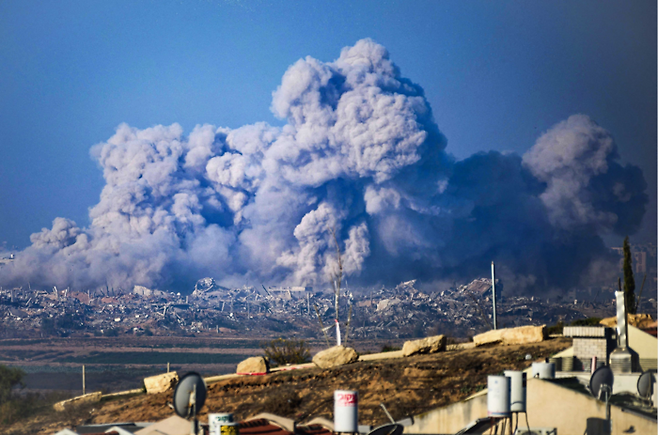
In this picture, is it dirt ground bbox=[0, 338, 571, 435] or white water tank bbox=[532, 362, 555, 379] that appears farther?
dirt ground bbox=[0, 338, 571, 435]

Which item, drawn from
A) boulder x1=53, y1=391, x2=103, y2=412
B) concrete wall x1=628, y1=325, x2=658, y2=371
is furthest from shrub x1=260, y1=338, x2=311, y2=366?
concrete wall x1=628, y1=325, x2=658, y2=371

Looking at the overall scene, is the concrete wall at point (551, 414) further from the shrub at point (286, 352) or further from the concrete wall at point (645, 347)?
the shrub at point (286, 352)

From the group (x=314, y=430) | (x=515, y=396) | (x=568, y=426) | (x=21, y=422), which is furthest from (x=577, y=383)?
(x=21, y=422)

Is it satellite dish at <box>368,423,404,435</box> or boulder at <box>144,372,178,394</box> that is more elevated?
satellite dish at <box>368,423,404,435</box>

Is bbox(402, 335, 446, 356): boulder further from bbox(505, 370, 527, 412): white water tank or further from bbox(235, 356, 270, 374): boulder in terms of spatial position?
bbox(505, 370, 527, 412): white water tank

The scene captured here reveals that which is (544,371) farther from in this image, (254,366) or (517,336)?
(254,366)

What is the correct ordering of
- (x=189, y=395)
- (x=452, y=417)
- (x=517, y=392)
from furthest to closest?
(x=452, y=417) < (x=517, y=392) < (x=189, y=395)

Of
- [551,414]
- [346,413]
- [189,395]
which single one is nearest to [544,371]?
[551,414]
